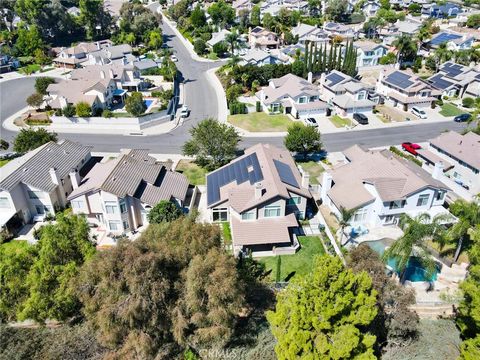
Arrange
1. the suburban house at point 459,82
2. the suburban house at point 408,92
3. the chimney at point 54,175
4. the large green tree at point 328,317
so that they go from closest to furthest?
the large green tree at point 328,317 → the chimney at point 54,175 → the suburban house at point 408,92 → the suburban house at point 459,82

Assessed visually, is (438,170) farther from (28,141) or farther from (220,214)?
(28,141)

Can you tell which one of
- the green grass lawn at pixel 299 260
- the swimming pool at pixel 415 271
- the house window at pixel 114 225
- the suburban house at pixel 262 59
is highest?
the suburban house at pixel 262 59

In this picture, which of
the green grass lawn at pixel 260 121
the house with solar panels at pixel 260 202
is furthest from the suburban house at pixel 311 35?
the house with solar panels at pixel 260 202

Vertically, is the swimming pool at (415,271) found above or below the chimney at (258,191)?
below

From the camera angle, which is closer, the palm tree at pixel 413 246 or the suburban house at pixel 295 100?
the palm tree at pixel 413 246

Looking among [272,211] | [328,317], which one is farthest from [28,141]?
[328,317]

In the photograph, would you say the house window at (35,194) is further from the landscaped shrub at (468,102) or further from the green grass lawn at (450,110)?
the landscaped shrub at (468,102)

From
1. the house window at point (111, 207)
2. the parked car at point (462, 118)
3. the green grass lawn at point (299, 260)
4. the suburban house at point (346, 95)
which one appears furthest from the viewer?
the suburban house at point (346, 95)
